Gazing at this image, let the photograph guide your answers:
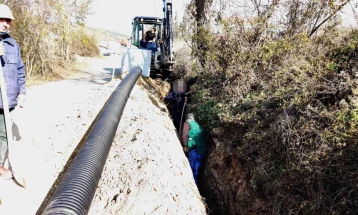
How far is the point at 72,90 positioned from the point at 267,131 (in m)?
6.81

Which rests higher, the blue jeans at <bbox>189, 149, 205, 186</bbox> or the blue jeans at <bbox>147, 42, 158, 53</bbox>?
→ the blue jeans at <bbox>147, 42, 158, 53</bbox>

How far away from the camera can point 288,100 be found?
4.29 metres

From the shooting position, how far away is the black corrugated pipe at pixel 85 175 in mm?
2318

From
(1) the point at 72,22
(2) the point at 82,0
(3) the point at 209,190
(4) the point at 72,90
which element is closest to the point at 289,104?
(3) the point at 209,190

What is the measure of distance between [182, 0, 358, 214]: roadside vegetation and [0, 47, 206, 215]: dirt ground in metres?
1.27

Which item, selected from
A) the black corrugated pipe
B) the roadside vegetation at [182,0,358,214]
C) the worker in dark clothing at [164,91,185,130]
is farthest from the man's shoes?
the worker in dark clothing at [164,91,185,130]

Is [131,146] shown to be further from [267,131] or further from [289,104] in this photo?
[289,104]

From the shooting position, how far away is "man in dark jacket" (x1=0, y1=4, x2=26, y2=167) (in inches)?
112

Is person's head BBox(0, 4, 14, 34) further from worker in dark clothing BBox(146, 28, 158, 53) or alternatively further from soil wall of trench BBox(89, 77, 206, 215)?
worker in dark clothing BBox(146, 28, 158, 53)

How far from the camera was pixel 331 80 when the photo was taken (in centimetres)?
395

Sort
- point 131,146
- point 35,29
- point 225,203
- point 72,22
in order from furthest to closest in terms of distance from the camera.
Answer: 1. point 72,22
2. point 35,29
3. point 225,203
4. point 131,146

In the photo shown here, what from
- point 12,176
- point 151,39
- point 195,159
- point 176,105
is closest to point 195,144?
point 195,159

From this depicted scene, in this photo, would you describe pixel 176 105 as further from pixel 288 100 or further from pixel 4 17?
pixel 4 17

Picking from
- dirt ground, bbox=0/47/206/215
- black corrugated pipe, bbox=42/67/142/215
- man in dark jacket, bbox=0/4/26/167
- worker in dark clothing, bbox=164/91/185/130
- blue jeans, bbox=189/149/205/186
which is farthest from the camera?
worker in dark clothing, bbox=164/91/185/130
